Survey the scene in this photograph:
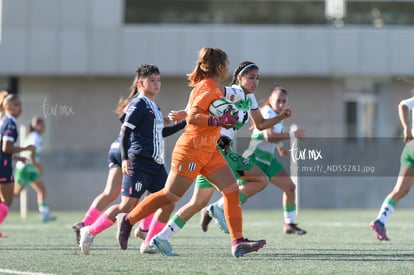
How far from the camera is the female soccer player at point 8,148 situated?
41.1 feet

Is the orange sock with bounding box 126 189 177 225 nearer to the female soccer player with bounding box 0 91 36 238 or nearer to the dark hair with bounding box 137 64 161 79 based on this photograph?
the dark hair with bounding box 137 64 161 79

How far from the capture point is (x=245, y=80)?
33.5 feet

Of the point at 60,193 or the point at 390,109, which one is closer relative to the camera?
the point at 60,193

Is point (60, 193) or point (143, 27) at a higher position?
point (143, 27)

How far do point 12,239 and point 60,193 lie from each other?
12683 mm

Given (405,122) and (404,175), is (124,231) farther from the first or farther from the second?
(405,122)

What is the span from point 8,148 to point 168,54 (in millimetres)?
21126

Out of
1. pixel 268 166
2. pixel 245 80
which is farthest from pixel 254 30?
pixel 245 80

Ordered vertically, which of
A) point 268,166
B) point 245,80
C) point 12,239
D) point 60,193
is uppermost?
point 245,80

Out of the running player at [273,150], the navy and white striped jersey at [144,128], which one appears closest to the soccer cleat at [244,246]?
the navy and white striped jersey at [144,128]

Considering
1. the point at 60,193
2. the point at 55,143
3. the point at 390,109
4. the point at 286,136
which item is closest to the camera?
the point at 286,136

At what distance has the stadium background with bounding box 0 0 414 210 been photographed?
3275cm

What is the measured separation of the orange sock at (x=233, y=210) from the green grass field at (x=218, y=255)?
28 centimetres

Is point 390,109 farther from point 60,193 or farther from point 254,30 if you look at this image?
point 60,193
